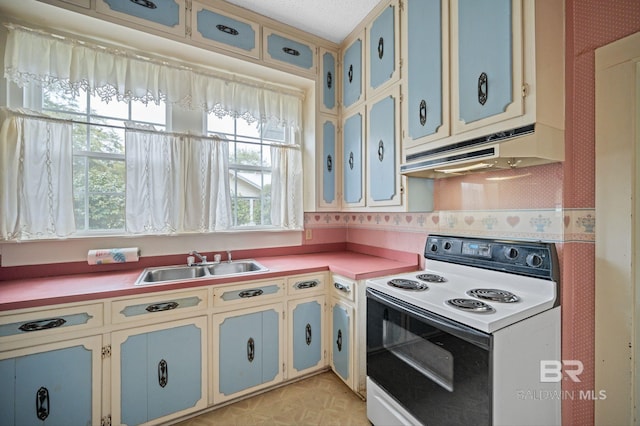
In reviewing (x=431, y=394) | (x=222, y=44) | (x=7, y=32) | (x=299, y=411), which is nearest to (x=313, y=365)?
(x=299, y=411)

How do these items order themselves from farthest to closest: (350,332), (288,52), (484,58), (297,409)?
(288,52), (350,332), (297,409), (484,58)

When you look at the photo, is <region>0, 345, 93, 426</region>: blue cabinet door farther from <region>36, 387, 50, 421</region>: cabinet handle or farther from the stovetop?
the stovetop

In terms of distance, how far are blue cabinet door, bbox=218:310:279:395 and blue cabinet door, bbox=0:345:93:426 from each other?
0.68 meters

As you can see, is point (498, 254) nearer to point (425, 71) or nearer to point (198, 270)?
point (425, 71)

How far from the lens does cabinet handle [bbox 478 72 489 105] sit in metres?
1.30

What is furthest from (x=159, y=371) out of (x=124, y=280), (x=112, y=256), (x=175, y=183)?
(x=175, y=183)

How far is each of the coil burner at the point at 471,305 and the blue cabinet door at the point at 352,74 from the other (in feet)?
5.71

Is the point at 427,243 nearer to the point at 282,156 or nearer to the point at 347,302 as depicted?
the point at 347,302

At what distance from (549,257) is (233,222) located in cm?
220

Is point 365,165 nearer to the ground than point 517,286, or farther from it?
farther from it

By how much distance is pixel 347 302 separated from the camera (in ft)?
6.29

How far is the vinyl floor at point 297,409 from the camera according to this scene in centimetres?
167

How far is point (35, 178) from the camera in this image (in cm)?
169

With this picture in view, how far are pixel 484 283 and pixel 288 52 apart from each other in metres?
2.31
